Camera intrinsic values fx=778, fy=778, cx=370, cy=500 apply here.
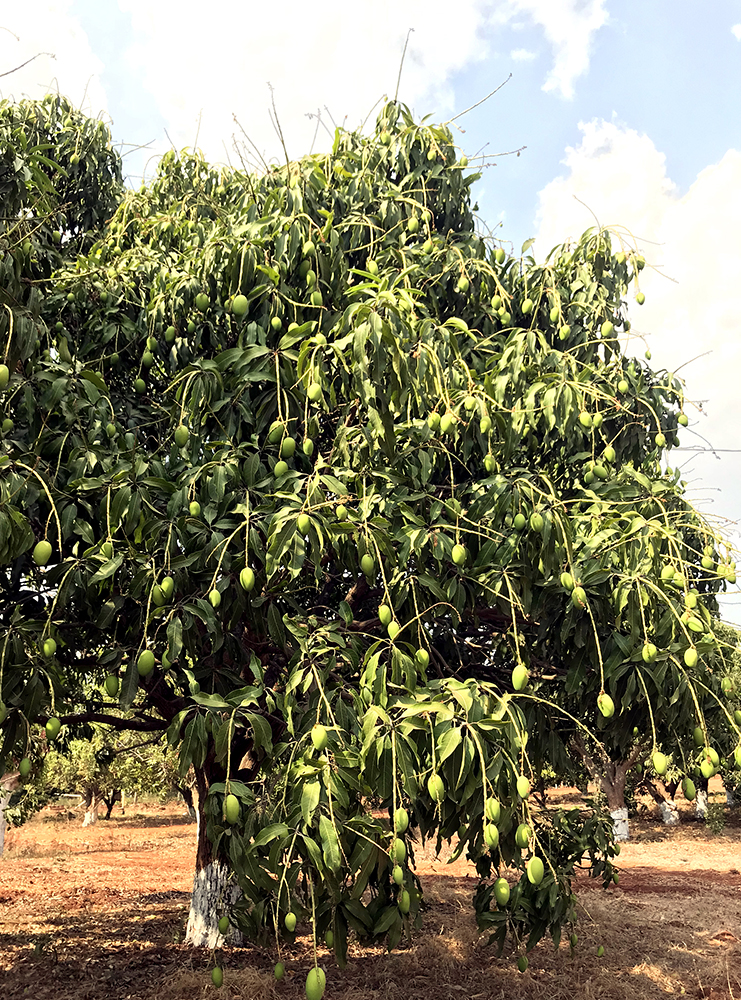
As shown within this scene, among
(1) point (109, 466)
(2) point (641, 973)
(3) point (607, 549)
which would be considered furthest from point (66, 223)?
(2) point (641, 973)

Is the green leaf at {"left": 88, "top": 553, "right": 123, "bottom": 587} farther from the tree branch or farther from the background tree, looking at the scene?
the background tree

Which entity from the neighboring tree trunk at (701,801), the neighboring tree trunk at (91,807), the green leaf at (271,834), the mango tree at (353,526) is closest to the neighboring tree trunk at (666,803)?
the neighboring tree trunk at (701,801)

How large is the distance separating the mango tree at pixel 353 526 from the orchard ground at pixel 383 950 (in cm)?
116

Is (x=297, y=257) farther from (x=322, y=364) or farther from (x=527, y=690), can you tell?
(x=527, y=690)

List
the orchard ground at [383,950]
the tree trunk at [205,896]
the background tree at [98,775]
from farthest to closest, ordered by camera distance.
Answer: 1. the background tree at [98,775]
2. the tree trunk at [205,896]
3. the orchard ground at [383,950]

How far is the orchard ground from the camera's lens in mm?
5500

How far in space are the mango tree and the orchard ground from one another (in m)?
1.16

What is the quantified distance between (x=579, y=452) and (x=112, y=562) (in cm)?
253

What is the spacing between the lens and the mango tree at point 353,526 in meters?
2.65

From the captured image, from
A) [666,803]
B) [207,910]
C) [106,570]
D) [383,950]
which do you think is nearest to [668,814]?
[666,803]

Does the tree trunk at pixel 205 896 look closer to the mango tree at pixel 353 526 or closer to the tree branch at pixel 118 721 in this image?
the tree branch at pixel 118 721

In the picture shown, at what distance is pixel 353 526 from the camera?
2816mm

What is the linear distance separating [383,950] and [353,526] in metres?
5.45

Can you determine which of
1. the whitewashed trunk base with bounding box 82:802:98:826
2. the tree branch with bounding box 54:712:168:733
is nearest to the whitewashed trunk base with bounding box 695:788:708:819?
the whitewashed trunk base with bounding box 82:802:98:826
